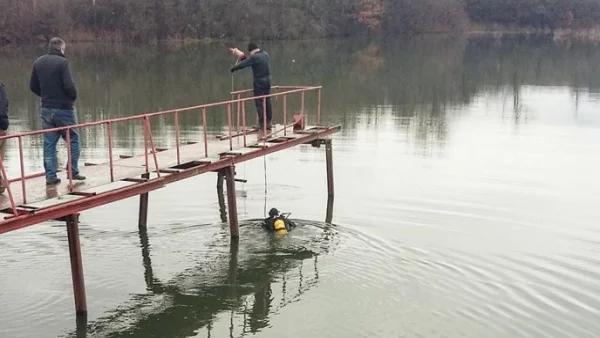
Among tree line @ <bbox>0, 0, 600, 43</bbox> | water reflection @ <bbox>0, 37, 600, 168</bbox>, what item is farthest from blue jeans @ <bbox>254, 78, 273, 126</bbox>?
tree line @ <bbox>0, 0, 600, 43</bbox>

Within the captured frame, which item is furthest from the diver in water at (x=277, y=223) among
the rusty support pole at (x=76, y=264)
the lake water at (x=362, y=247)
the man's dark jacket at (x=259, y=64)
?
the rusty support pole at (x=76, y=264)

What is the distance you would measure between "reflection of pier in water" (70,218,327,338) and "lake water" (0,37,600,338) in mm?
40

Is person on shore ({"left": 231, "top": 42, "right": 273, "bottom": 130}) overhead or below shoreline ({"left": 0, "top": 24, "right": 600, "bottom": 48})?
below

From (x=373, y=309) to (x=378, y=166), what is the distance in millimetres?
11876

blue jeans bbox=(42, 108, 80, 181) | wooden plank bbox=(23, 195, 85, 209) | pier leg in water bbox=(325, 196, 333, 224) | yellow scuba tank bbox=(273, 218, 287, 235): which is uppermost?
blue jeans bbox=(42, 108, 80, 181)

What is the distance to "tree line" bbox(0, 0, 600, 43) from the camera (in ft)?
260

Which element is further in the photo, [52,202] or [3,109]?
[3,109]

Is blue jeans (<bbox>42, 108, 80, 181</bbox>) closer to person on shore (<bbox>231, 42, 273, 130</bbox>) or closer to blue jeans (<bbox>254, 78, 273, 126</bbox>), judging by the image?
person on shore (<bbox>231, 42, 273, 130</bbox>)

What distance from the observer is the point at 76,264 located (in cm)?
1152

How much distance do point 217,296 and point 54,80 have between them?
15.6ft

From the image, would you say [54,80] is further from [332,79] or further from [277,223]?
[332,79]

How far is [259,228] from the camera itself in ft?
55.3

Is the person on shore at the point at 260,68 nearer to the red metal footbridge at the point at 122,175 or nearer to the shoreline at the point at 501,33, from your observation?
the red metal footbridge at the point at 122,175

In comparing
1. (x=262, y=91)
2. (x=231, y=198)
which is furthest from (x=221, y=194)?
(x=231, y=198)
